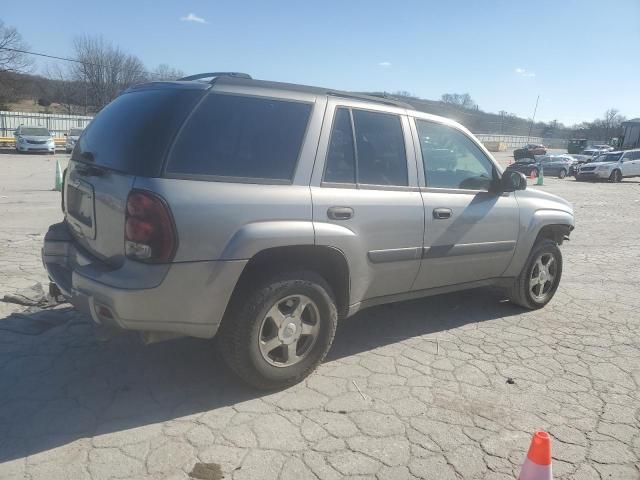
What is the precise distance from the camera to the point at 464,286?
4.51 meters

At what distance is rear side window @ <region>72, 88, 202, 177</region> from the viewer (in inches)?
112

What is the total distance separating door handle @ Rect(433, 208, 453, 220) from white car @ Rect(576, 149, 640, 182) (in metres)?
27.0

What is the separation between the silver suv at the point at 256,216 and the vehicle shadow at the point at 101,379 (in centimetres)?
45

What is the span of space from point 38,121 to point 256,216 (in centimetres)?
4541

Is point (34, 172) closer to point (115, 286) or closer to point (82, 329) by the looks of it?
point (82, 329)

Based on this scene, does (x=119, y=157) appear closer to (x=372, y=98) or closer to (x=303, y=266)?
(x=303, y=266)

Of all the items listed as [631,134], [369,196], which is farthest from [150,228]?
[631,134]

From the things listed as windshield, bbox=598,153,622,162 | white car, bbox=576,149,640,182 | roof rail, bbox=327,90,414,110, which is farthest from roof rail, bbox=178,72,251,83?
windshield, bbox=598,153,622,162

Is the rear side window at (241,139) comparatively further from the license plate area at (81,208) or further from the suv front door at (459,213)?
the suv front door at (459,213)

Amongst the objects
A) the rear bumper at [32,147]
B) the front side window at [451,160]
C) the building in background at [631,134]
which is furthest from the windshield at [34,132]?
the building in background at [631,134]

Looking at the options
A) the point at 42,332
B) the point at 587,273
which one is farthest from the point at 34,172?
the point at 587,273

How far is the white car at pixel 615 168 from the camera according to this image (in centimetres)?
2712

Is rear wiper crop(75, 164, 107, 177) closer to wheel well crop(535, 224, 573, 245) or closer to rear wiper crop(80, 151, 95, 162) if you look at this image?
rear wiper crop(80, 151, 95, 162)

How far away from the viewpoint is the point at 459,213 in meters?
4.15
